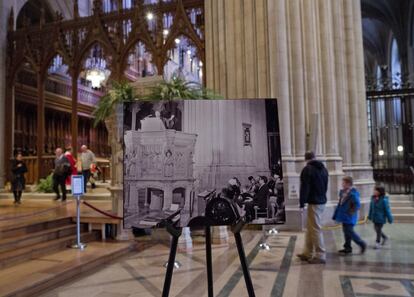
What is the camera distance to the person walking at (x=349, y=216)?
550 cm

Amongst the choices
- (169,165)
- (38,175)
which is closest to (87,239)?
(169,165)

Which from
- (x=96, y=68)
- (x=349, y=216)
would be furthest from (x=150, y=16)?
(x=349, y=216)

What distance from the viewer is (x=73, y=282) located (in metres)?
4.23

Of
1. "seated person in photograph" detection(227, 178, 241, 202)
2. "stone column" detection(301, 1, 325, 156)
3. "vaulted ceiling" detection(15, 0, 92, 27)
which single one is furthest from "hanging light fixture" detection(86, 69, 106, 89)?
"seated person in photograph" detection(227, 178, 241, 202)

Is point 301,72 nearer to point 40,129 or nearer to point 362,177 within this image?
point 362,177

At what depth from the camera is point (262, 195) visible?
2.51 m

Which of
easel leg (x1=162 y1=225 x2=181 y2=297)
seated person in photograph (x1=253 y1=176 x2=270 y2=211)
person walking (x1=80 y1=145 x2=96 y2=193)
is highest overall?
person walking (x1=80 y1=145 x2=96 y2=193)

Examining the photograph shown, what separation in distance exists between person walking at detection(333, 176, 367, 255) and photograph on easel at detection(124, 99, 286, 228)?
11.2ft

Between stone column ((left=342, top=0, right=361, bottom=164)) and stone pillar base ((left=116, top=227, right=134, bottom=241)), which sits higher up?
stone column ((left=342, top=0, right=361, bottom=164))

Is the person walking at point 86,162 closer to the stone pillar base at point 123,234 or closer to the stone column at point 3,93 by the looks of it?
the stone column at point 3,93

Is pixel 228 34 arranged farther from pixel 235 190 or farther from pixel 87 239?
pixel 235 190

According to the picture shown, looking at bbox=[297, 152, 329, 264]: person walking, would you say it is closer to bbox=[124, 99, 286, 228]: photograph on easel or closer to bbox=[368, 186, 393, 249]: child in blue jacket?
bbox=[368, 186, 393, 249]: child in blue jacket

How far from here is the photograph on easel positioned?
2.45m

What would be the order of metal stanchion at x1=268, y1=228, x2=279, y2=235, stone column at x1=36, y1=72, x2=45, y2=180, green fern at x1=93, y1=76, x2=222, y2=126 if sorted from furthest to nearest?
stone column at x1=36, y1=72, x2=45, y2=180, metal stanchion at x1=268, y1=228, x2=279, y2=235, green fern at x1=93, y1=76, x2=222, y2=126
